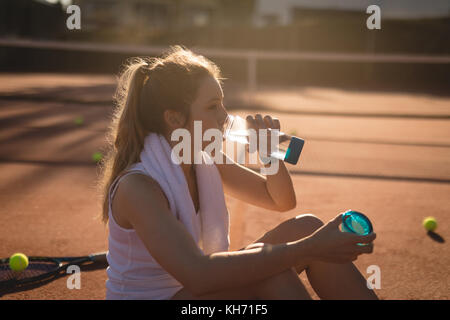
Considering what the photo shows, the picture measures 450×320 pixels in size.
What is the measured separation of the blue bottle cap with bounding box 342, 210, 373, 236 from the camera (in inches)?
80.0

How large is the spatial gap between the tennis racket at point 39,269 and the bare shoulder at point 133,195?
148cm

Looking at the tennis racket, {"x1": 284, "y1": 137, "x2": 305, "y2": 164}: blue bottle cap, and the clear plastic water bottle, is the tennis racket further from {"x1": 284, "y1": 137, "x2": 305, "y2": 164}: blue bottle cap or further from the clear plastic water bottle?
{"x1": 284, "y1": 137, "x2": 305, "y2": 164}: blue bottle cap

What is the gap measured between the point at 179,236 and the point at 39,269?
189 cm

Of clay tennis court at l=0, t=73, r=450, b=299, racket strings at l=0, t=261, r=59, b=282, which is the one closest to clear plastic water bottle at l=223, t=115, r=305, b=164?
clay tennis court at l=0, t=73, r=450, b=299

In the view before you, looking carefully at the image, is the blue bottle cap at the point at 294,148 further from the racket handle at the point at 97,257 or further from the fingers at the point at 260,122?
the racket handle at the point at 97,257

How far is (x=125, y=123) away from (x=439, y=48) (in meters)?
24.4

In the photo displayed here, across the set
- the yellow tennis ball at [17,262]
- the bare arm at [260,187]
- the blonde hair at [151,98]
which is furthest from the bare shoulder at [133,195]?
the yellow tennis ball at [17,262]

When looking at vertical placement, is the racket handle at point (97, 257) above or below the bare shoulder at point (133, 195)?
below

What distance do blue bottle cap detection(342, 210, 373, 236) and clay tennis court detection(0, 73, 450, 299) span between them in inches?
53.1

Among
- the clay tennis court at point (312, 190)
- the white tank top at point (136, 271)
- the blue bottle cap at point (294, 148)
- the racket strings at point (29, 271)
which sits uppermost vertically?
the blue bottle cap at point (294, 148)

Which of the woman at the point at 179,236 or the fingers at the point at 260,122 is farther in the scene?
the fingers at the point at 260,122

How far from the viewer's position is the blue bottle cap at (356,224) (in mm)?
2031

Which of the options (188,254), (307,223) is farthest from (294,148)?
(188,254)

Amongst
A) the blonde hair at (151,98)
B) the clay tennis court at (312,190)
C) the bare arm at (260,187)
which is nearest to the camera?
the blonde hair at (151,98)
